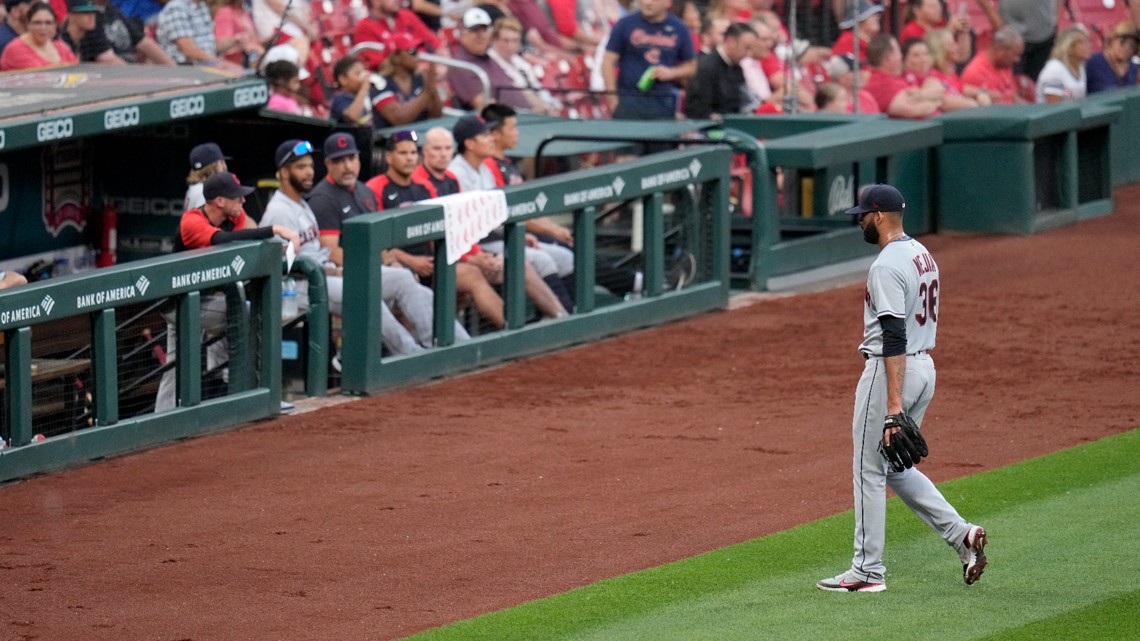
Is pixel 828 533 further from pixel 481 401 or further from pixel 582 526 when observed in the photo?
pixel 481 401

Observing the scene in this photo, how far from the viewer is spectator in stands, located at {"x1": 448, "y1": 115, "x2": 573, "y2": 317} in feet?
37.0

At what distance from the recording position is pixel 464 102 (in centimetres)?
1466

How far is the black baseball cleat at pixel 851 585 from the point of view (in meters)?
6.42

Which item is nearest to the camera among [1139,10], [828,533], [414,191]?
[828,533]

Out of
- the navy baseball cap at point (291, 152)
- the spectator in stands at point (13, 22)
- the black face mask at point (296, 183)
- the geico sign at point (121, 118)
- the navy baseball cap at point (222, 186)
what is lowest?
the black face mask at point (296, 183)

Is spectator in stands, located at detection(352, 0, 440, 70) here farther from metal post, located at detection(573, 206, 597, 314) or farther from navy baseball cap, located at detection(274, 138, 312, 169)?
navy baseball cap, located at detection(274, 138, 312, 169)

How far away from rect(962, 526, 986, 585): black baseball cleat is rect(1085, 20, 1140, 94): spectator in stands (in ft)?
42.8

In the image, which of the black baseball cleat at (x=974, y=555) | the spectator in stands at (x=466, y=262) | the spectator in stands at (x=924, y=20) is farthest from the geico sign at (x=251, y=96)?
the spectator in stands at (x=924, y=20)

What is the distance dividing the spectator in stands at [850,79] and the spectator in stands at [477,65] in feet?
9.76

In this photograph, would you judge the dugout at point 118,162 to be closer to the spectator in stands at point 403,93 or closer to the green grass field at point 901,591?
the spectator in stands at point 403,93

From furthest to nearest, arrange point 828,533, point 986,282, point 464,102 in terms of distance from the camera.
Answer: point 464,102 < point 986,282 < point 828,533

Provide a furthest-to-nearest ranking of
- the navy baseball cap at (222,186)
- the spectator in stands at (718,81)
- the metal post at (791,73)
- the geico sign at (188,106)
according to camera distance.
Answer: the spectator in stands at (718,81)
the metal post at (791,73)
the geico sign at (188,106)
the navy baseball cap at (222,186)

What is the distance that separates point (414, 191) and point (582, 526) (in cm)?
413

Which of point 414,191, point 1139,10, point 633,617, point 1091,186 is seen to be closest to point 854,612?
point 633,617
